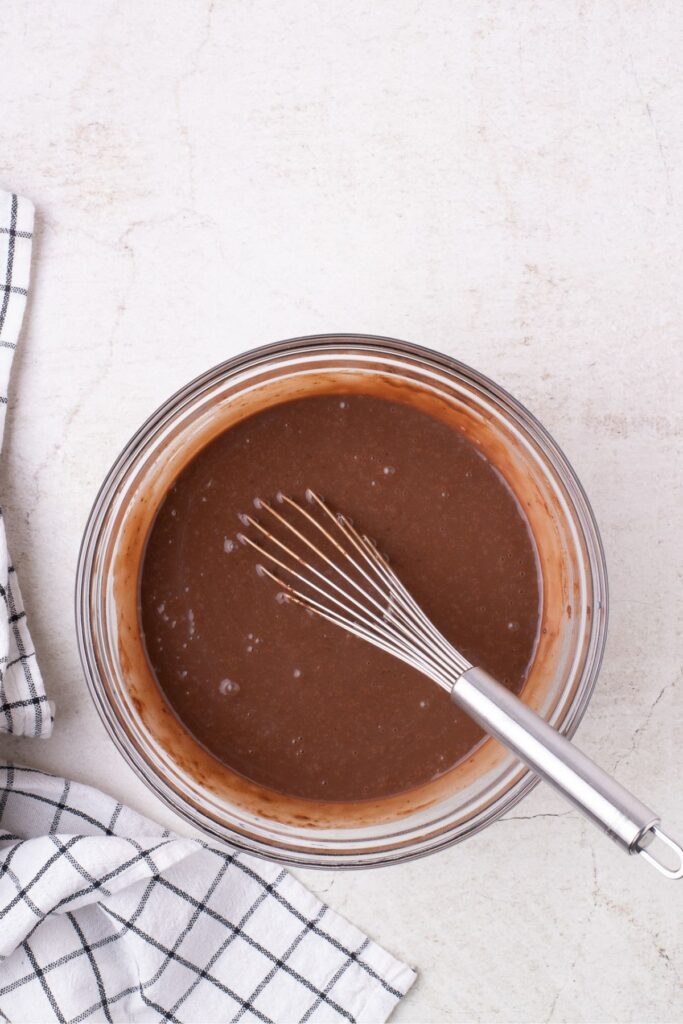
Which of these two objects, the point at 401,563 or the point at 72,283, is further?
the point at 72,283

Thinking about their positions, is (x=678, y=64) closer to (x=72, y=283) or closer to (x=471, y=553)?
(x=471, y=553)

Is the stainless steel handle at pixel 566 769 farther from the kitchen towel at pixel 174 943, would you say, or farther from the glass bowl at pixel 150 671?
the kitchen towel at pixel 174 943

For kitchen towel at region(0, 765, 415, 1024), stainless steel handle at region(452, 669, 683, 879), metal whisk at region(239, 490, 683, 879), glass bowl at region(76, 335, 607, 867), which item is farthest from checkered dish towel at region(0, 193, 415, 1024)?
stainless steel handle at region(452, 669, 683, 879)

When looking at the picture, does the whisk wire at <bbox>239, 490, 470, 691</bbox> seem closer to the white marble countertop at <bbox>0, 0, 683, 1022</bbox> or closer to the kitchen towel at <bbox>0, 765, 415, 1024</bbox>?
the white marble countertop at <bbox>0, 0, 683, 1022</bbox>

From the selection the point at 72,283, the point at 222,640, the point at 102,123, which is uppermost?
the point at 102,123

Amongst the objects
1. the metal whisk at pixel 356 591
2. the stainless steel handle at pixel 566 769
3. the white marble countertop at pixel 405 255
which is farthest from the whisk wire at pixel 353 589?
the white marble countertop at pixel 405 255

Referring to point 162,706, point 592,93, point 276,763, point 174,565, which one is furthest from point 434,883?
point 592,93
